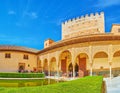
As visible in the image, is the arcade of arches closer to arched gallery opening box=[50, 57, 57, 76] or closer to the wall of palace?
arched gallery opening box=[50, 57, 57, 76]

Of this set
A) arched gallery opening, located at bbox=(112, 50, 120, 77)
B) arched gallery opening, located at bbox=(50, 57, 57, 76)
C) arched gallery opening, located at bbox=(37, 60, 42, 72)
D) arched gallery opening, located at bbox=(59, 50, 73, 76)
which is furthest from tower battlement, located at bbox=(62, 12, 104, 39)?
arched gallery opening, located at bbox=(112, 50, 120, 77)

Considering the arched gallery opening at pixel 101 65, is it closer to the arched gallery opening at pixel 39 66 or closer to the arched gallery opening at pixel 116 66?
the arched gallery opening at pixel 116 66

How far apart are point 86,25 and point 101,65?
1066cm

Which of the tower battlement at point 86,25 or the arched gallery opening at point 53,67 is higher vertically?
the tower battlement at point 86,25

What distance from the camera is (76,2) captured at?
32094 mm

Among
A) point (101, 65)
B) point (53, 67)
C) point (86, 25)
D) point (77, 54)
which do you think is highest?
point (86, 25)

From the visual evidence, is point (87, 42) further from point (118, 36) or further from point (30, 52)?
point (30, 52)

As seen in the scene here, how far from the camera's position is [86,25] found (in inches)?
1319

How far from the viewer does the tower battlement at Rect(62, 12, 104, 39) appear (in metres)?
32.2

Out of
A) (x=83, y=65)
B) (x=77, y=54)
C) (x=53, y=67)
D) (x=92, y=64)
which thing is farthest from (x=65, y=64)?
(x=92, y=64)

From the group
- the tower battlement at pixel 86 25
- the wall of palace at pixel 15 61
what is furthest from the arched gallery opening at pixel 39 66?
the tower battlement at pixel 86 25

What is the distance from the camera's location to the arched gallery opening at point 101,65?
2428 cm

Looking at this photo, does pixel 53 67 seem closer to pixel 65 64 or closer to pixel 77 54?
pixel 65 64

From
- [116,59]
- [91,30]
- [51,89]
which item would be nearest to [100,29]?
[91,30]
